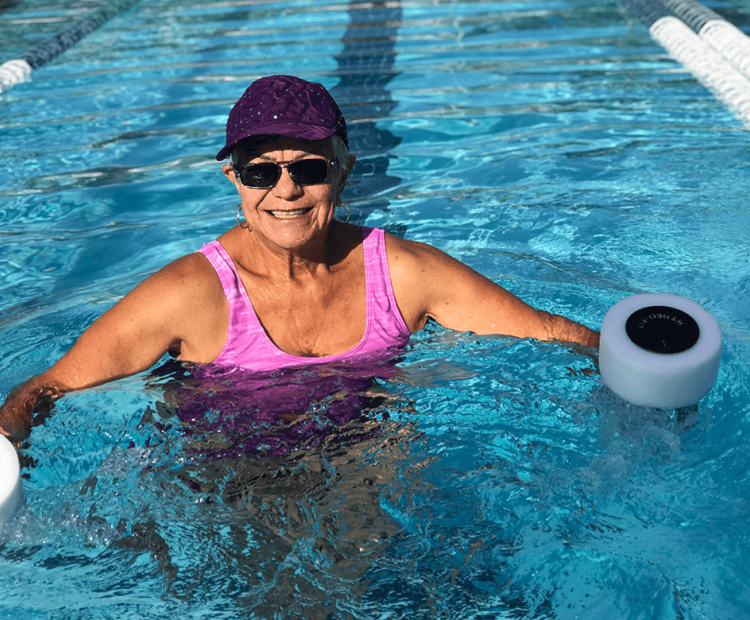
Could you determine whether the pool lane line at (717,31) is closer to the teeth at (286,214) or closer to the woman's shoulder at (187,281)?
the teeth at (286,214)

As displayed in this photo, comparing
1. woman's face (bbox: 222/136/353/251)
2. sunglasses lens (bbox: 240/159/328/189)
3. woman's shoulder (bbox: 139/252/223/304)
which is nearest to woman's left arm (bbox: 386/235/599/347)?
woman's face (bbox: 222/136/353/251)

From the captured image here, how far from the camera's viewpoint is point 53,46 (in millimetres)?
8219

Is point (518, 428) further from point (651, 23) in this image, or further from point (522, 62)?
point (651, 23)

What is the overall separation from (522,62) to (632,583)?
5.91 meters

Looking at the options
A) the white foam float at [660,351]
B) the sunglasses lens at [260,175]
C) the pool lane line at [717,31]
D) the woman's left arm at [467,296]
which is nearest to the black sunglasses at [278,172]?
the sunglasses lens at [260,175]

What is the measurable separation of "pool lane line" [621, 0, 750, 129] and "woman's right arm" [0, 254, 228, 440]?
15.3 ft

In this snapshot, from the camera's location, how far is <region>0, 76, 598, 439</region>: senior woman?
7.75 ft

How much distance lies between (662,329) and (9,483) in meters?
1.75

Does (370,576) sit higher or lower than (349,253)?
lower

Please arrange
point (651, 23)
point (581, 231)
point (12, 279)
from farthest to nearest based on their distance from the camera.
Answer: point (651, 23) < point (581, 231) < point (12, 279)

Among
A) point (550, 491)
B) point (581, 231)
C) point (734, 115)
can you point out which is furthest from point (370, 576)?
point (734, 115)

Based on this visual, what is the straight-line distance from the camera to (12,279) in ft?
13.7

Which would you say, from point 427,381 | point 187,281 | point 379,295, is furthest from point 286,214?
point 427,381

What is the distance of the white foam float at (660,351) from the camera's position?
218 cm
